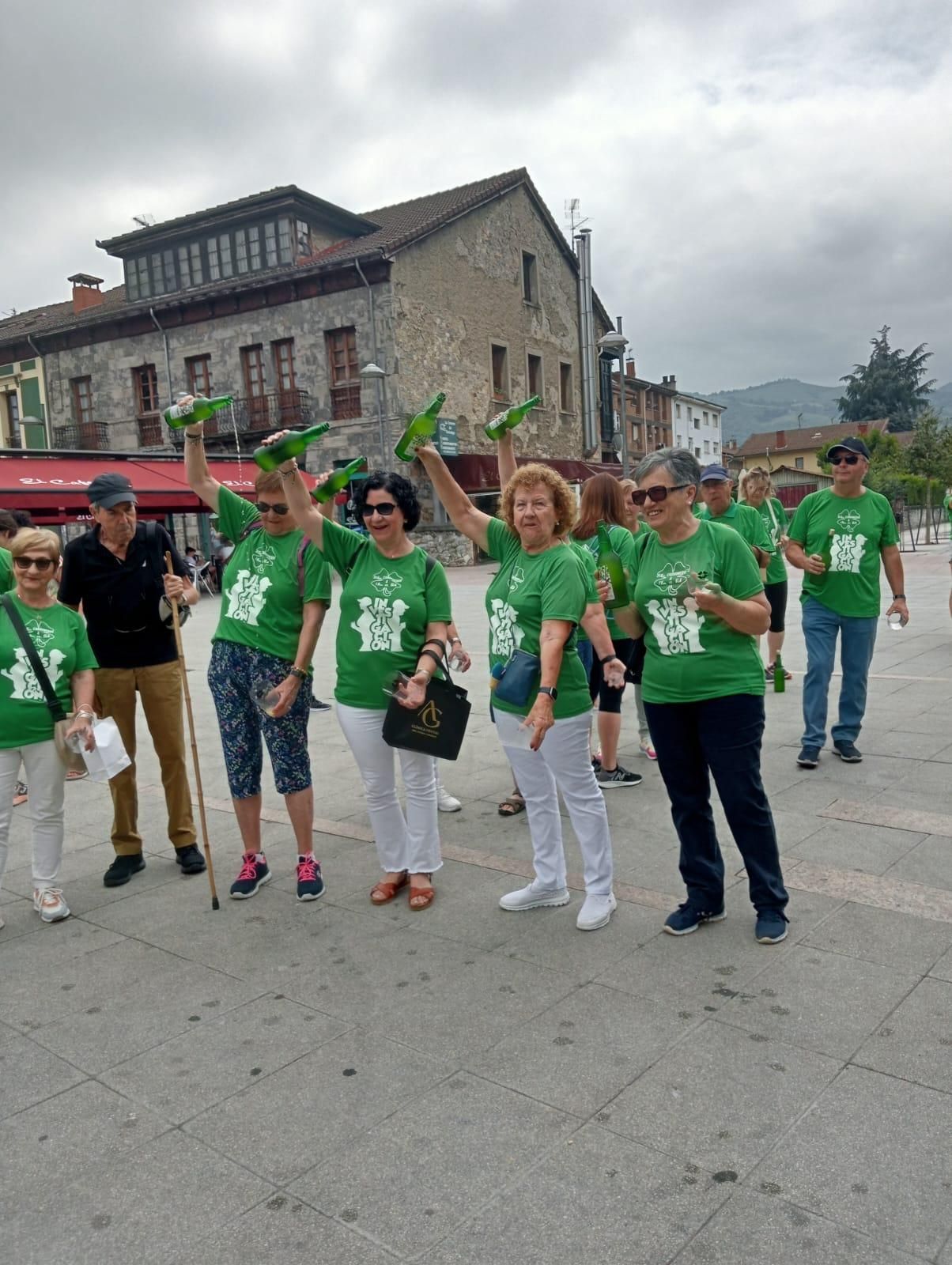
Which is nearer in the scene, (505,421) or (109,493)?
(505,421)

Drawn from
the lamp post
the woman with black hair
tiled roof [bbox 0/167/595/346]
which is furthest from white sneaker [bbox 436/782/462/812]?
tiled roof [bbox 0/167/595/346]

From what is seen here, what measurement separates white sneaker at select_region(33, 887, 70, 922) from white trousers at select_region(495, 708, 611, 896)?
2055 mm

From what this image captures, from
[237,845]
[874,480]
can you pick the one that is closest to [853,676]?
[237,845]

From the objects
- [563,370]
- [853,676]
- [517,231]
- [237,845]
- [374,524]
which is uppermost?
[517,231]

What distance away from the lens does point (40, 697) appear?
13.6 feet

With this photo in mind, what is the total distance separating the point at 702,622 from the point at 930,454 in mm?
33553

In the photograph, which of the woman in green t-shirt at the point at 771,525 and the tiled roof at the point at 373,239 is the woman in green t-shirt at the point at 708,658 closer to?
the woman in green t-shirt at the point at 771,525

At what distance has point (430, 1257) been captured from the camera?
211 cm

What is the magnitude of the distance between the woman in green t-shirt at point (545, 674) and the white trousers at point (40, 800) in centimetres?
196

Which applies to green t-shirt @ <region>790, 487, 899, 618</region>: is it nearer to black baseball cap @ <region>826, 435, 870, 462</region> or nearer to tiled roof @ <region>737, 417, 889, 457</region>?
black baseball cap @ <region>826, 435, 870, 462</region>

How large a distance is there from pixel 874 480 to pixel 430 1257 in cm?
3937

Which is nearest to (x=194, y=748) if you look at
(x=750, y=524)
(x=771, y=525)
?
(x=750, y=524)

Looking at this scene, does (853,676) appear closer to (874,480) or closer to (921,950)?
(921,950)

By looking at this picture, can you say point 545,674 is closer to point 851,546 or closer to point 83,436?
point 851,546
